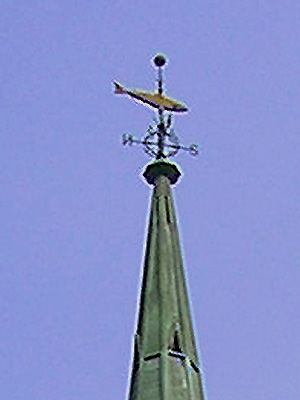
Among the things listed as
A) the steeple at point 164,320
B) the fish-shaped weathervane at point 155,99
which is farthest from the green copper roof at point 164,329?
the fish-shaped weathervane at point 155,99

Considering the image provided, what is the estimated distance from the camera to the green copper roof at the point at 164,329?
27.9 meters

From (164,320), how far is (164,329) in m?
0.34

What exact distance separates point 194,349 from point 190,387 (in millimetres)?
1806

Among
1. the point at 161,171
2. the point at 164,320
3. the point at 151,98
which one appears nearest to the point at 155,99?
the point at 151,98

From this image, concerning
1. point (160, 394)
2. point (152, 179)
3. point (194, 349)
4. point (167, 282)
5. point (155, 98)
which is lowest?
point (160, 394)

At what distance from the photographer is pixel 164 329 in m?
29.2

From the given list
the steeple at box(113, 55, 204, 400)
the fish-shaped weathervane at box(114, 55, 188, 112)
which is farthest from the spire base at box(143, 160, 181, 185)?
the fish-shaped weathervane at box(114, 55, 188, 112)

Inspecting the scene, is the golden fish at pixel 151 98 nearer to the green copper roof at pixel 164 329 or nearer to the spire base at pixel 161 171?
the spire base at pixel 161 171

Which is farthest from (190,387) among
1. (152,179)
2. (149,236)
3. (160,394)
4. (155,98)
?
(155,98)

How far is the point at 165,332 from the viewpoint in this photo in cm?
2912

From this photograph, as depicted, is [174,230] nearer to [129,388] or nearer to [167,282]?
[167,282]

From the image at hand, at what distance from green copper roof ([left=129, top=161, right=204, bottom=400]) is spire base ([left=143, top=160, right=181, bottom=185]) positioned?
1.62 metres

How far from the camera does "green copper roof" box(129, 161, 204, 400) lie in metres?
27.9

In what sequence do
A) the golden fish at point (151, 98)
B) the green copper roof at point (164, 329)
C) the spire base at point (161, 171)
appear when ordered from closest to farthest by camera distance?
the green copper roof at point (164, 329), the spire base at point (161, 171), the golden fish at point (151, 98)
